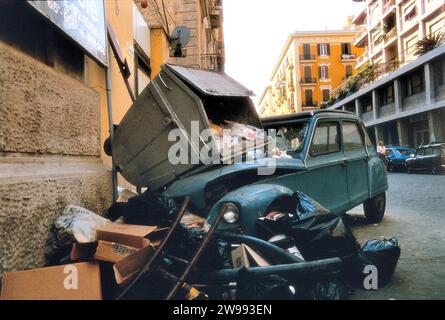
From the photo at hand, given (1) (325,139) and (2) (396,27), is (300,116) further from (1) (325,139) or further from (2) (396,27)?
(2) (396,27)

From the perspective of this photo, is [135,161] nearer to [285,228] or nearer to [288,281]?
[285,228]

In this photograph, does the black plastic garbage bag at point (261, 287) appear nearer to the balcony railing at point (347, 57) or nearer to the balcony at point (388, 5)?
the balcony at point (388, 5)

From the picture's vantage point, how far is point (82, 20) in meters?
3.25

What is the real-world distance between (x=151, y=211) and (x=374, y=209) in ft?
11.8

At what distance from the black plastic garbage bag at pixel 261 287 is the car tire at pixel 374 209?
11.3 feet

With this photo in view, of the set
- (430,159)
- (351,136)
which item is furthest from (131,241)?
(430,159)

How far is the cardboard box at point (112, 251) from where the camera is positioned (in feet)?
7.73

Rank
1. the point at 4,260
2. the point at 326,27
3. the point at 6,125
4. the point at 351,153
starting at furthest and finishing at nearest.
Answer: the point at 326,27
the point at 351,153
the point at 6,125
the point at 4,260

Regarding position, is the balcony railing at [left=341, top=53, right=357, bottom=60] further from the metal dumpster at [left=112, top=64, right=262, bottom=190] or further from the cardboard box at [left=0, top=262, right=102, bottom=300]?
the cardboard box at [left=0, top=262, right=102, bottom=300]

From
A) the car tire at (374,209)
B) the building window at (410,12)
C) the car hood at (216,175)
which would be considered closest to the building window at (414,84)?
the building window at (410,12)

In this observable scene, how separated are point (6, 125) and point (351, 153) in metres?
3.79

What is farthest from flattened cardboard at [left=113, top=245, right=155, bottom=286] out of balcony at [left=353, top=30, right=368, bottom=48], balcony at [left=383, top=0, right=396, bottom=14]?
balcony at [left=353, top=30, right=368, bottom=48]
